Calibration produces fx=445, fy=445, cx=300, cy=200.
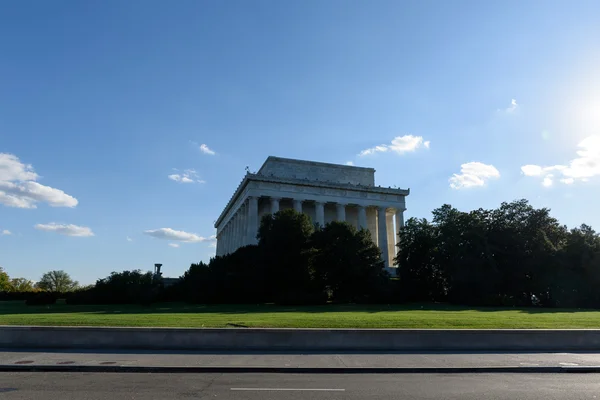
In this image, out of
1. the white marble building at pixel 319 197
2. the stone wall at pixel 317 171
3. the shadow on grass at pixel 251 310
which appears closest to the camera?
the shadow on grass at pixel 251 310

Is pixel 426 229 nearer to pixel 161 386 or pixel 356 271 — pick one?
pixel 356 271

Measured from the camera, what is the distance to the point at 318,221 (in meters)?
79.6

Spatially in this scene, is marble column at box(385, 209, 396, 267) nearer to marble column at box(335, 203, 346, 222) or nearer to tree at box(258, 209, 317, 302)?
marble column at box(335, 203, 346, 222)

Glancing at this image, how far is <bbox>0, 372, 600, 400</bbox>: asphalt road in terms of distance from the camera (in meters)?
10.7

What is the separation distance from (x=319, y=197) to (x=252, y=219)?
13.2m

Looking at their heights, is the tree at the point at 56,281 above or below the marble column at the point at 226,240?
below

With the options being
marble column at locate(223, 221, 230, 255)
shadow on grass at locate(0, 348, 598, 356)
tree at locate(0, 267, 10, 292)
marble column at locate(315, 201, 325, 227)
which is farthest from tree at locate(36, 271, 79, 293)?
shadow on grass at locate(0, 348, 598, 356)

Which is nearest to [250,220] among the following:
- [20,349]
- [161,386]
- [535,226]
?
[535,226]

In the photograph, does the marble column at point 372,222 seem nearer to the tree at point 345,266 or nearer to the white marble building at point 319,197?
the white marble building at point 319,197

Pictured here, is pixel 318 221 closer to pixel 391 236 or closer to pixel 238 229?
pixel 238 229

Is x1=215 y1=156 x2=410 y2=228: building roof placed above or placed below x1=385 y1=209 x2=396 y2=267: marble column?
above

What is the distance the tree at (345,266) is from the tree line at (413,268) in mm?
107

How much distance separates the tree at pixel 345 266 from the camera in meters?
47.1

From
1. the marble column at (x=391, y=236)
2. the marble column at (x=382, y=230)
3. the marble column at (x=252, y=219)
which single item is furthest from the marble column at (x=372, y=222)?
the marble column at (x=252, y=219)
